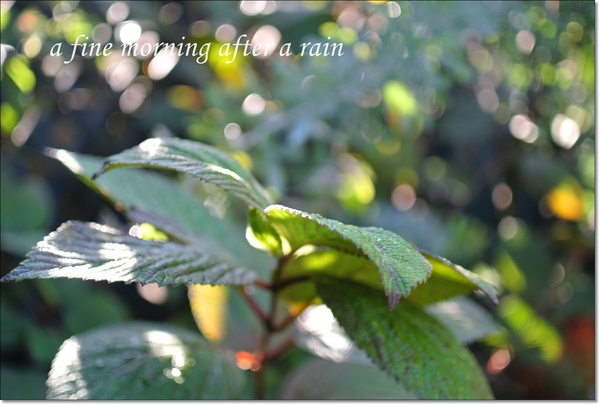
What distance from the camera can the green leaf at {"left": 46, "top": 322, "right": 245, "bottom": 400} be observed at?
43 cm

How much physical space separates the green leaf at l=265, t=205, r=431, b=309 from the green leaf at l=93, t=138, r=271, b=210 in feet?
A: 0.06

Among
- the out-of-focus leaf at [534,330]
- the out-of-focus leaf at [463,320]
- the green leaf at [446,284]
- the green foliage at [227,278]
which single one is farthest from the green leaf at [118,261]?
the out-of-focus leaf at [534,330]

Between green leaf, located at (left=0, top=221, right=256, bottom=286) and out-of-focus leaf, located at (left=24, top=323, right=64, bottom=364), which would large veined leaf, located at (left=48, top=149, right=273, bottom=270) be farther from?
out-of-focus leaf, located at (left=24, top=323, right=64, bottom=364)

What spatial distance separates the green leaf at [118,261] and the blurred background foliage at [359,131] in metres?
0.29

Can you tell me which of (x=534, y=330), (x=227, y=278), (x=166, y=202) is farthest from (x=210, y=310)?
(x=534, y=330)

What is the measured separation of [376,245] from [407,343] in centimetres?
10

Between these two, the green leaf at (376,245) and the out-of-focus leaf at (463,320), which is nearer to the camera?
the green leaf at (376,245)

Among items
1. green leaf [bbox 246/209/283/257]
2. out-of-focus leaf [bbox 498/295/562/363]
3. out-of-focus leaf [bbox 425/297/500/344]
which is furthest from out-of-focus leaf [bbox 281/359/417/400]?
out-of-focus leaf [bbox 498/295/562/363]

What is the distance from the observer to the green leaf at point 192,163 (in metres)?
0.34

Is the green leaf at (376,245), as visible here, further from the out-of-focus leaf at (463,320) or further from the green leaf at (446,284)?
the out-of-focus leaf at (463,320)

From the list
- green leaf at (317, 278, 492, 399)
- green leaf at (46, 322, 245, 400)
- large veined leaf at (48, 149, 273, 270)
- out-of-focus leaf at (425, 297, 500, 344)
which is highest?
green leaf at (317, 278, 492, 399)

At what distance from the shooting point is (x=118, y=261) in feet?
1.16

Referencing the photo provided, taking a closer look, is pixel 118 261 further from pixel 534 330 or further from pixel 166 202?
pixel 534 330

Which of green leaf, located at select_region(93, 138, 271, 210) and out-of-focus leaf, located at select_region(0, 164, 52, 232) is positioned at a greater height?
green leaf, located at select_region(93, 138, 271, 210)
